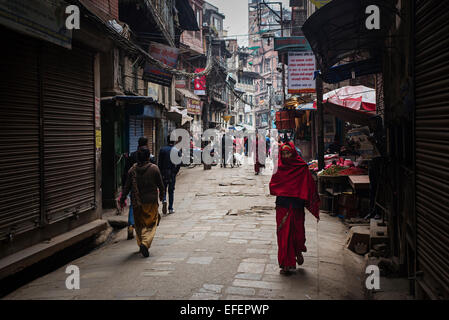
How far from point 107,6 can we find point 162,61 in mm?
3638

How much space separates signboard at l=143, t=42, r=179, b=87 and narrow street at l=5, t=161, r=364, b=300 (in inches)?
245

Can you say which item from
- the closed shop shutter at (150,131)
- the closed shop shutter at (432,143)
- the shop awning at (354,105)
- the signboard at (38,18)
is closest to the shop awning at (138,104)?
the closed shop shutter at (150,131)

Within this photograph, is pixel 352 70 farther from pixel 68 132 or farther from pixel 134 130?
pixel 134 130

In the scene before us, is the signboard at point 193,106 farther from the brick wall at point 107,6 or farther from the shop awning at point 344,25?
the shop awning at point 344,25

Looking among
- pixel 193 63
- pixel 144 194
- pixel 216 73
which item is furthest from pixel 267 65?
pixel 144 194

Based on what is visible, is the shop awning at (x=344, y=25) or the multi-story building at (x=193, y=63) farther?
the multi-story building at (x=193, y=63)

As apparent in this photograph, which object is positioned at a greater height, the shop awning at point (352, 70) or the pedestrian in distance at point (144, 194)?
the shop awning at point (352, 70)

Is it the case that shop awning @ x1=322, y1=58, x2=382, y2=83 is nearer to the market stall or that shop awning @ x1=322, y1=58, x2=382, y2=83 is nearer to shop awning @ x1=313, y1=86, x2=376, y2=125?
A: the market stall

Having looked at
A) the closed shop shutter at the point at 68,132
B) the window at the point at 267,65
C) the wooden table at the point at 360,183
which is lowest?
the wooden table at the point at 360,183

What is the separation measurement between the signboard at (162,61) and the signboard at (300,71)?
181 inches

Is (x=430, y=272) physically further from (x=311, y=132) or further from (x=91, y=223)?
(x=311, y=132)

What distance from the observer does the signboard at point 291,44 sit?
49.5 feet

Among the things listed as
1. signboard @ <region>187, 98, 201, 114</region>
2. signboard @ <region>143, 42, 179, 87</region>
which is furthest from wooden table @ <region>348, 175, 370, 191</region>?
signboard @ <region>187, 98, 201, 114</region>

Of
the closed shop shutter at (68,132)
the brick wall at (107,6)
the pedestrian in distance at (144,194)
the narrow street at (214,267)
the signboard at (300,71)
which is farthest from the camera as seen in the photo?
the signboard at (300,71)
